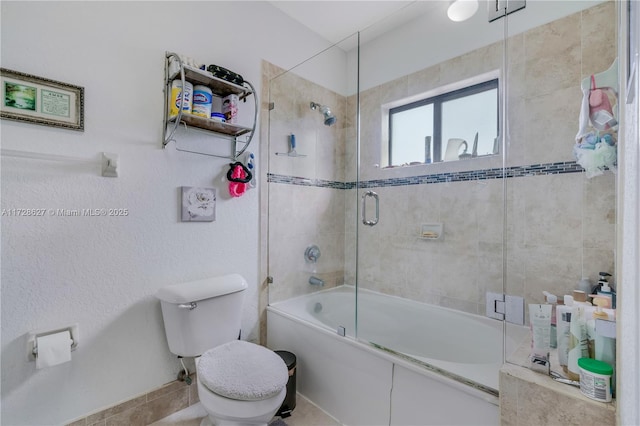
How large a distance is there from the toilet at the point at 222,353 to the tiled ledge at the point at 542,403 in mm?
871

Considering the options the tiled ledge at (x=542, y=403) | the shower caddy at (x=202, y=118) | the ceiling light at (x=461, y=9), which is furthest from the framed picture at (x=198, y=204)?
the ceiling light at (x=461, y=9)

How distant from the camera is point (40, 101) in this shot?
125cm

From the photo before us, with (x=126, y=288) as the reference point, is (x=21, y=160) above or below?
above

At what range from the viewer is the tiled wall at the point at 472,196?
1565 millimetres

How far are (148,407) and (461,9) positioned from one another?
9.53 ft

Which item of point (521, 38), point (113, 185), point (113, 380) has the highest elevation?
point (521, 38)

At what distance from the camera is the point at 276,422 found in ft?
5.19

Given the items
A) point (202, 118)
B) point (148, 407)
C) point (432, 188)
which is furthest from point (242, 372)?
point (432, 188)

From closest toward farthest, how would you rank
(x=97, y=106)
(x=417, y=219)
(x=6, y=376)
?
(x=6, y=376)
(x=97, y=106)
(x=417, y=219)

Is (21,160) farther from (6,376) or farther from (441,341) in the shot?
(441,341)

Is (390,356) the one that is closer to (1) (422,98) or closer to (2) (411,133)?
(2) (411,133)

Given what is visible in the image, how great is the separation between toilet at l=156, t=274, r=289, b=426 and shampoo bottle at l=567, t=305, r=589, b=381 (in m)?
1.07

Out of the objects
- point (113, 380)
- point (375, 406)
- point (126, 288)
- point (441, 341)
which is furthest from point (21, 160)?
point (441, 341)

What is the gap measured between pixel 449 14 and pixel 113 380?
285 cm
